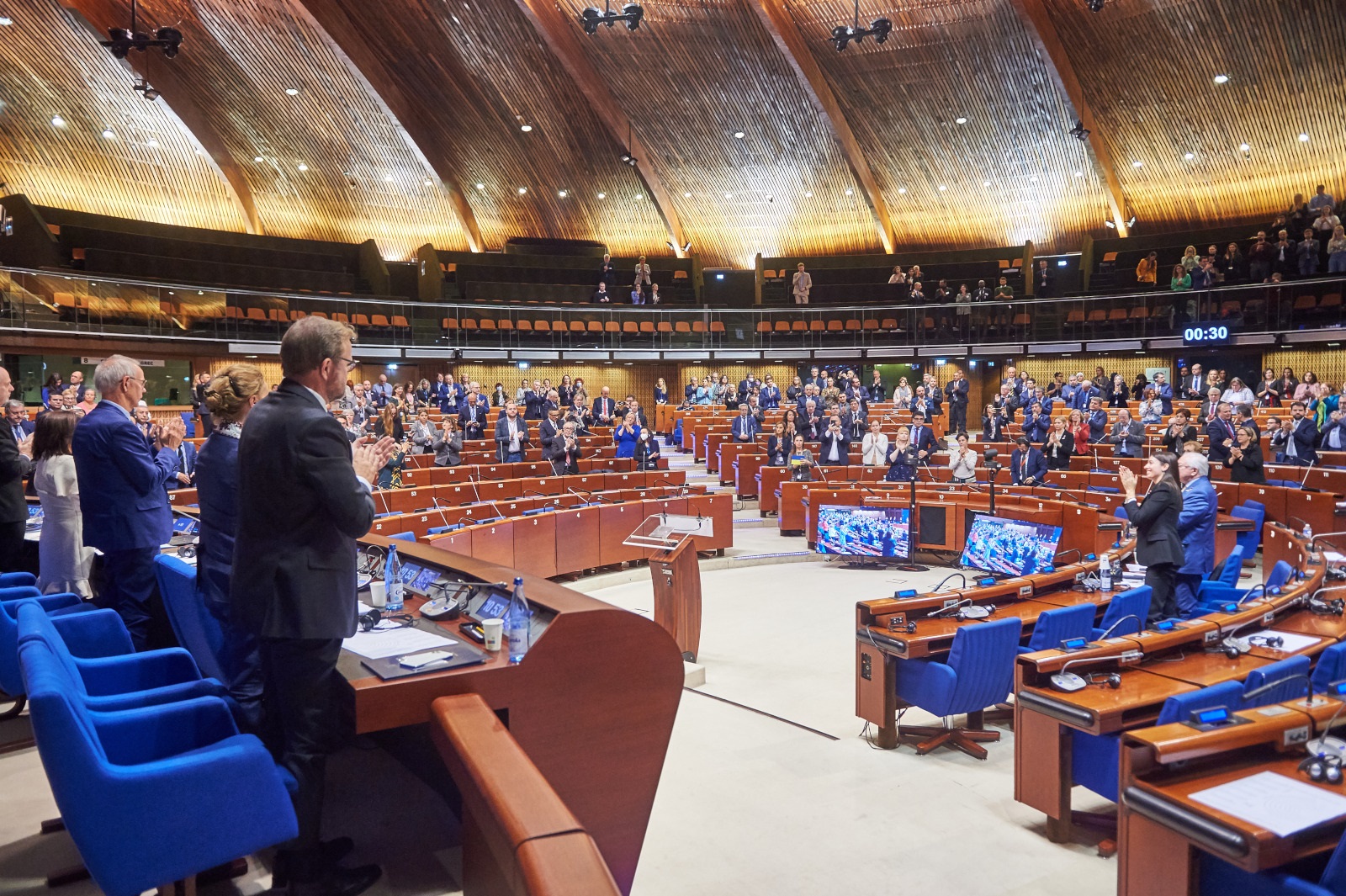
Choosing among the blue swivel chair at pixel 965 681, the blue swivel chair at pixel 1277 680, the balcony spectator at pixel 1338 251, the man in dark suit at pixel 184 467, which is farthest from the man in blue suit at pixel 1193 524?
the balcony spectator at pixel 1338 251

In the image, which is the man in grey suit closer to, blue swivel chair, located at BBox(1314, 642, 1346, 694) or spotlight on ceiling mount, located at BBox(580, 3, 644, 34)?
blue swivel chair, located at BBox(1314, 642, 1346, 694)

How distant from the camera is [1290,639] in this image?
405 centimetres

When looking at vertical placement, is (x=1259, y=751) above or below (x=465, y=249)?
below

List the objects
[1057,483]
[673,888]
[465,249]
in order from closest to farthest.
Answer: [673,888] < [1057,483] < [465,249]

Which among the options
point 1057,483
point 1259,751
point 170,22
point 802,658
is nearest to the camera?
point 1259,751

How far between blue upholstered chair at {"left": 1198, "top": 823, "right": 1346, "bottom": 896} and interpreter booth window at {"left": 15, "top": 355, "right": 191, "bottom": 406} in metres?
13.9

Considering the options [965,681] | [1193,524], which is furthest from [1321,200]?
[965,681]

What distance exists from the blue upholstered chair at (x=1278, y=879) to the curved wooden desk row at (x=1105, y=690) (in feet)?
2.87

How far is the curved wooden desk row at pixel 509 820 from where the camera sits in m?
1.21

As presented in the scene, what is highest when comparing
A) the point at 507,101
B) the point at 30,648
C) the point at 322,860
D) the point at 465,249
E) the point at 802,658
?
the point at 507,101

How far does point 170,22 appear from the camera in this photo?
17.1m

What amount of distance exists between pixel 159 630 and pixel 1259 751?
4126mm

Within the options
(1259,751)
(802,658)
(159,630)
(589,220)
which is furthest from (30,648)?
(589,220)

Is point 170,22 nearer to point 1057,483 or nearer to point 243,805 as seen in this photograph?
point 1057,483
